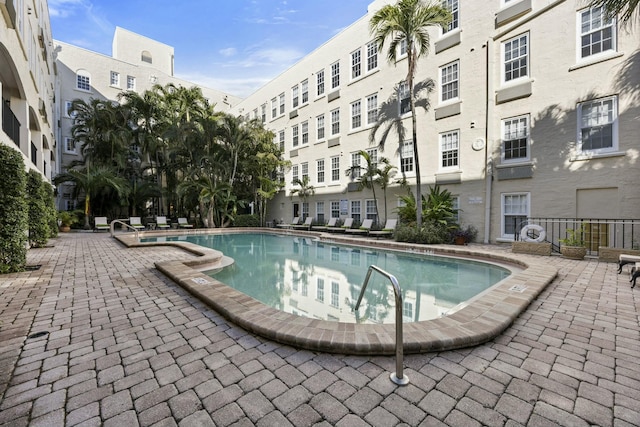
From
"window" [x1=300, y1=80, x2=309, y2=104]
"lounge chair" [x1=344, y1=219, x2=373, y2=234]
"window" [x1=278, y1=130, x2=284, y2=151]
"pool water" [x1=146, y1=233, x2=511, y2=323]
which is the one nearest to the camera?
"pool water" [x1=146, y1=233, x2=511, y2=323]

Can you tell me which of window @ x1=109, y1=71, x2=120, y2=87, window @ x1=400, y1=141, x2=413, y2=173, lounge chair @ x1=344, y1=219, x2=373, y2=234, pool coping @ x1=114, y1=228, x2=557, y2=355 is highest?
window @ x1=109, y1=71, x2=120, y2=87

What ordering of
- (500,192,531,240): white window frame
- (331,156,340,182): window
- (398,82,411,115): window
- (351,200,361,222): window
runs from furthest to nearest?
1. (331,156,340,182): window
2. (351,200,361,222): window
3. (398,82,411,115): window
4. (500,192,531,240): white window frame

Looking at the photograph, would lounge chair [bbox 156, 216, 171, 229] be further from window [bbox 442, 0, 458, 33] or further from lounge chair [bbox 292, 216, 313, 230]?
window [bbox 442, 0, 458, 33]

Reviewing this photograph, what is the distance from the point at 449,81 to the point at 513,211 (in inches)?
263

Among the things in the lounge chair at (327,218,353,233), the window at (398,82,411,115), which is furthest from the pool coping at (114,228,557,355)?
the window at (398,82,411,115)

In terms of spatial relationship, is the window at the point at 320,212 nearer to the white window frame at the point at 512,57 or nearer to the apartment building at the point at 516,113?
the apartment building at the point at 516,113

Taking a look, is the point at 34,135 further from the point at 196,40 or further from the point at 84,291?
the point at 84,291

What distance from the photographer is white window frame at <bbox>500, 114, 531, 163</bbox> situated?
1110cm

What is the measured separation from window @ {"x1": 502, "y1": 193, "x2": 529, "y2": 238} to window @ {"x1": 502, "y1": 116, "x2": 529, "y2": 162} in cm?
155

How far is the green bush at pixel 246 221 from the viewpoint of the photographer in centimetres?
2182

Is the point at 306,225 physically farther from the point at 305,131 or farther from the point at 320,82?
the point at 320,82

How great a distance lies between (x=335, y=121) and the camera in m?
19.3

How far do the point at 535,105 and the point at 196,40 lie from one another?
50.4ft

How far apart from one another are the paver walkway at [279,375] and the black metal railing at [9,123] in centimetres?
723
